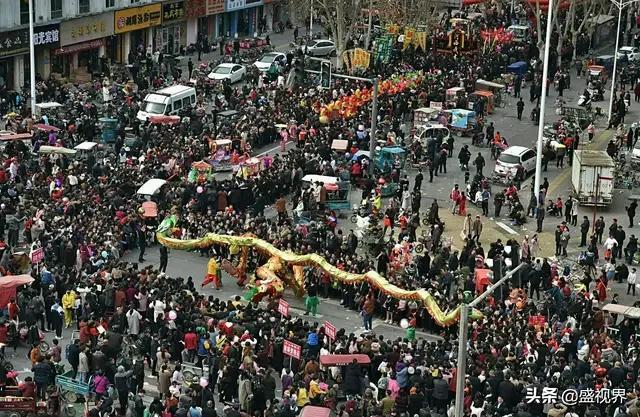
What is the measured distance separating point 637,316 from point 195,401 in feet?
47.9

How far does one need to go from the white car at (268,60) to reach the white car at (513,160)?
21.0 m

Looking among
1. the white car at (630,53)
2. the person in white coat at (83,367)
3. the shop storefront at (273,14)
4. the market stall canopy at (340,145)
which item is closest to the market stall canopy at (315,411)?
the person in white coat at (83,367)

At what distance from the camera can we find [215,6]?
8506 cm

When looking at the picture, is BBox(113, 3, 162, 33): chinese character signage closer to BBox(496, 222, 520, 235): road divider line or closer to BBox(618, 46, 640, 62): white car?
BBox(618, 46, 640, 62): white car

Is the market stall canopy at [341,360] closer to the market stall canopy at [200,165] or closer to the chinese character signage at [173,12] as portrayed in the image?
the market stall canopy at [200,165]

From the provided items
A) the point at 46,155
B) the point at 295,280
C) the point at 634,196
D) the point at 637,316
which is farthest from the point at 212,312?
the point at 634,196

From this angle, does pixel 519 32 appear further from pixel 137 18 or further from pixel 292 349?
pixel 292 349

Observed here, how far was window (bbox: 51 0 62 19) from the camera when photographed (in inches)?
2760

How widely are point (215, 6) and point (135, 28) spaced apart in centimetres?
917

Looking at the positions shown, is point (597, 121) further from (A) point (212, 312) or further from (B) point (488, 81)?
(A) point (212, 312)

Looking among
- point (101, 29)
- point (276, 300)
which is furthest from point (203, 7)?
point (276, 300)

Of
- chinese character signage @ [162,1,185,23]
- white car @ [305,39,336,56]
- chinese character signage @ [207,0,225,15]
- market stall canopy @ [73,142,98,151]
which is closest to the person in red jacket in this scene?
market stall canopy @ [73,142,98,151]

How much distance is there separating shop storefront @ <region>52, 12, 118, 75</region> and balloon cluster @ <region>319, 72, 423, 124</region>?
53.3ft

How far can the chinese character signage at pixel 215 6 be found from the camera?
84.5 metres
